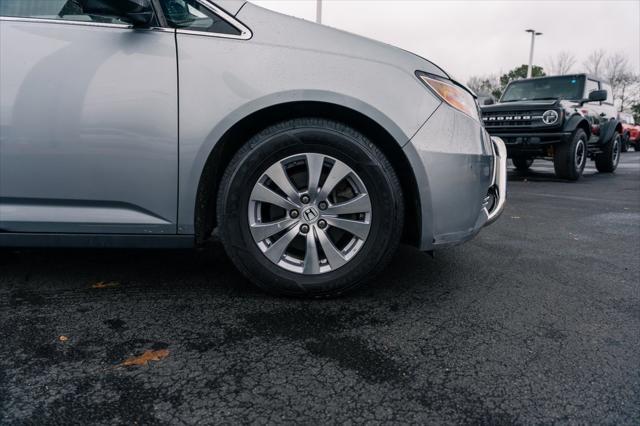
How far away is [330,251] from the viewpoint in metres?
2.33

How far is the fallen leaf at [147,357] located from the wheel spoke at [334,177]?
93 cm

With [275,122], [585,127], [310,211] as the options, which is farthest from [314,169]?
[585,127]

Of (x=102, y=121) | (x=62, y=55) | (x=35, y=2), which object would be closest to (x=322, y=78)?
(x=102, y=121)

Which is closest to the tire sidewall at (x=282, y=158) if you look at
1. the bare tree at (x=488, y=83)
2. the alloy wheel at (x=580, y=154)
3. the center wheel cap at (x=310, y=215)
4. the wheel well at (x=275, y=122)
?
the wheel well at (x=275, y=122)

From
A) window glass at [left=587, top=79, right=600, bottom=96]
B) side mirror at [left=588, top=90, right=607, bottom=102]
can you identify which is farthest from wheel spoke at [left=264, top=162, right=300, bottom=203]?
window glass at [left=587, top=79, right=600, bottom=96]

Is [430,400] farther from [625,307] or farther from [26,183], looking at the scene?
[26,183]

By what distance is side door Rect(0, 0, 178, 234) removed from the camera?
222 cm

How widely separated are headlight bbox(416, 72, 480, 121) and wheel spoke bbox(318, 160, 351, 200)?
56cm

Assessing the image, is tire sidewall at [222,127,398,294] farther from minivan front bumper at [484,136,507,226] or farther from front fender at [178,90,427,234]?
minivan front bumper at [484,136,507,226]

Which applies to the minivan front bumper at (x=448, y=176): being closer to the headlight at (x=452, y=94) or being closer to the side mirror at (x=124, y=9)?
the headlight at (x=452, y=94)

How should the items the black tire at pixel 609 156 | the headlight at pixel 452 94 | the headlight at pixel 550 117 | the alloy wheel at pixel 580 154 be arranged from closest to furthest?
the headlight at pixel 452 94 < the headlight at pixel 550 117 < the alloy wheel at pixel 580 154 < the black tire at pixel 609 156

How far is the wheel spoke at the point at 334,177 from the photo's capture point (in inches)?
90.7

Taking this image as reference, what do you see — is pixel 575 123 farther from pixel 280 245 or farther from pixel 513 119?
pixel 280 245

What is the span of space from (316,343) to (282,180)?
75 cm
